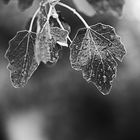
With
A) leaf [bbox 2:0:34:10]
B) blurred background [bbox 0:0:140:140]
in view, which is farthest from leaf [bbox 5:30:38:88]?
blurred background [bbox 0:0:140:140]

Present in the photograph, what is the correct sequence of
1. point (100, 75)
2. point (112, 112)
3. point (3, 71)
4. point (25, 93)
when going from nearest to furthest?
point (100, 75) < point (3, 71) < point (25, 93) < point (112, 112)

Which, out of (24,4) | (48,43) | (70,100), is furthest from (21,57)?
(70,100)

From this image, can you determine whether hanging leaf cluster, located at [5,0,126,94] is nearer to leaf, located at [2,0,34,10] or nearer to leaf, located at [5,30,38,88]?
leaf, located at [5,30,38,88]

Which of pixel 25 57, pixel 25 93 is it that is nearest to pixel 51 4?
pixel 25 57

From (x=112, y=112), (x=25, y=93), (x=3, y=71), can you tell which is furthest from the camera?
(x=112, y=112)

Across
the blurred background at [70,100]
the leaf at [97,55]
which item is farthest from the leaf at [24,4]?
the blurred background at [70,100]

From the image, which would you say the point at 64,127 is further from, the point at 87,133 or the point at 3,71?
the point at 3,71

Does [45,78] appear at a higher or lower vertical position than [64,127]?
higher
